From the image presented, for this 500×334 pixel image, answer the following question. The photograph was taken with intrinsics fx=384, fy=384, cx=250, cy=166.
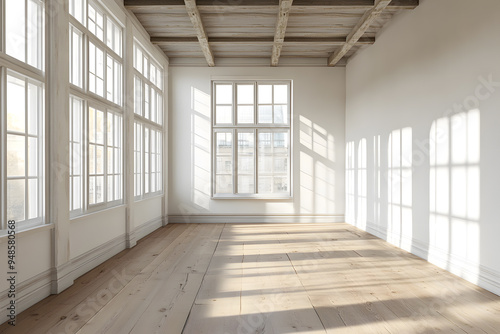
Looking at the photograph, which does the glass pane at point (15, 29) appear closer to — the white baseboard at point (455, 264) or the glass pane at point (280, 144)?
the white baseboard at point (455, 264)

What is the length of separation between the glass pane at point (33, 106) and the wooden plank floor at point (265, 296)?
1434 millimetres

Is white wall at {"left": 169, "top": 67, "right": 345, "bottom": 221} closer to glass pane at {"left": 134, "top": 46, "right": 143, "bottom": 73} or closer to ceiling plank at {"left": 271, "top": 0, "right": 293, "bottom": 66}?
ceiling plank at {"left": 271, "top": 0, "right": 293, "bottom": 66}

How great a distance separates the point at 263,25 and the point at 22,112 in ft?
13.4

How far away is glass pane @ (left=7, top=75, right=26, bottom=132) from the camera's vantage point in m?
2.87

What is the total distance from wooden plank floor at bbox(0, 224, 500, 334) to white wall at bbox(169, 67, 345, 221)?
259cm

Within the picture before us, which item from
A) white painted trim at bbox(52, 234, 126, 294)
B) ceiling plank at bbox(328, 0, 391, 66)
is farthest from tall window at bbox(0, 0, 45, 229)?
ceiling plank at bbox(328, 0, 391, 66)

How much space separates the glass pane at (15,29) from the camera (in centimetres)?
285

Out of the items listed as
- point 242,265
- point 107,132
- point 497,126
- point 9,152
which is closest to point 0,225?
point 9,152

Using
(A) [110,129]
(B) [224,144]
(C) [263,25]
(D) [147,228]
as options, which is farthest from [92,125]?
(B) [224,144]

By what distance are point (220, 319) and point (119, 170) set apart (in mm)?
3022

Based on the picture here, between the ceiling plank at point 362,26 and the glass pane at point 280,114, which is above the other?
the ceiling plank at point 362,26

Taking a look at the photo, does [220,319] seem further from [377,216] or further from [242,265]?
[377,216]

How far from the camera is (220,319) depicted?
2787 millimetres

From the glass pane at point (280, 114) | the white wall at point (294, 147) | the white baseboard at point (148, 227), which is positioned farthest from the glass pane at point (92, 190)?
the glass pane at point (280, 114)
